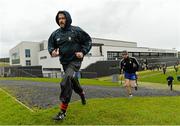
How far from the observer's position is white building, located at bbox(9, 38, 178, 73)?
63.2 meters

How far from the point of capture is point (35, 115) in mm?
5809

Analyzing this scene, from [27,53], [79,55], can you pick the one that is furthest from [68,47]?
[27,53]

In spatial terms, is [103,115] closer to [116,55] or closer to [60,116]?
[60,116]

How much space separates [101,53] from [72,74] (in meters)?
60.2

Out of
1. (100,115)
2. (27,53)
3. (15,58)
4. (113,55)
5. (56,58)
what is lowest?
(100,115)

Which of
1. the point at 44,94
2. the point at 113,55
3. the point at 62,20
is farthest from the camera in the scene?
the point at 113,55

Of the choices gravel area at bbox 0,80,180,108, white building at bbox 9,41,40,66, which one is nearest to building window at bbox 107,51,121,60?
white building at bbox 9,41,40,66

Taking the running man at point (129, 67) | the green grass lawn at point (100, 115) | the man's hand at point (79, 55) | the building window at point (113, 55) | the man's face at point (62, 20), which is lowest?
the green grass lawn at point (100, 115)

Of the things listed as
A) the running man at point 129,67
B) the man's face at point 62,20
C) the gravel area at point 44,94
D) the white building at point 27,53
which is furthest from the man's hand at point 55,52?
the white building at point 27,53

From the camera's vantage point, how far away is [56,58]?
6166cm

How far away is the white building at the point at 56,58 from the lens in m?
63.2

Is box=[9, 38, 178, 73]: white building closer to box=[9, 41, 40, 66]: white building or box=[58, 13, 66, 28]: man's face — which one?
box=[9, 41, 40, 66]: white building

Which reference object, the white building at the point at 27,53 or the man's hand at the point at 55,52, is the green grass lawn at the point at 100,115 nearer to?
the man's hand at the point at 55,52

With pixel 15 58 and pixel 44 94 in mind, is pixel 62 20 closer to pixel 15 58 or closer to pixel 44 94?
pixel 44 94
